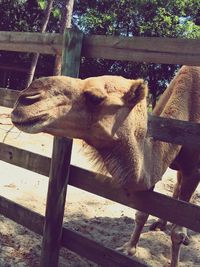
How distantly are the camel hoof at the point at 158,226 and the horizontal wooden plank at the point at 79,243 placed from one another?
217cm

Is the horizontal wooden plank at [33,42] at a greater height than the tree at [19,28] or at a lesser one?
lesser

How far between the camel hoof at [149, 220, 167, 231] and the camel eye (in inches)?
123

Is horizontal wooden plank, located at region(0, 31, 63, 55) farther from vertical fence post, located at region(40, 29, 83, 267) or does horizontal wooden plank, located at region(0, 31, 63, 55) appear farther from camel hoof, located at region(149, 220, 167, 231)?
camel hoof, located at region(149, 220, 167, 231)

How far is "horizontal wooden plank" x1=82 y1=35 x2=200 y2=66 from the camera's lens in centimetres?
276

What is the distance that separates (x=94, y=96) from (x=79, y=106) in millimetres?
134

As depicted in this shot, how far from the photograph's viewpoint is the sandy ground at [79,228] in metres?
4.11

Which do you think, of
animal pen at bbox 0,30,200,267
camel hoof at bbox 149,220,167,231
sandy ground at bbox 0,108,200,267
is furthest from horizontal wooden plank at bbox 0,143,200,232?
camel hoof at bbox 149,220,167,231

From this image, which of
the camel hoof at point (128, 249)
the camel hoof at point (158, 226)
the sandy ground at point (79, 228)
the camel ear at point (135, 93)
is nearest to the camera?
the camel ear at point (135, 93)

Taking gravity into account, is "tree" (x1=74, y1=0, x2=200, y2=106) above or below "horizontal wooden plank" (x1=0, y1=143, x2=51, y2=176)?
above

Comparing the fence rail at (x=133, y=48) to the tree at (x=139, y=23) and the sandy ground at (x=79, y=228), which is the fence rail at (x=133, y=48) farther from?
the tree at (x=139, y=23)

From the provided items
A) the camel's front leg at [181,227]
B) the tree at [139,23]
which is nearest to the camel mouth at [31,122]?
the camel's front leg at [181,227]

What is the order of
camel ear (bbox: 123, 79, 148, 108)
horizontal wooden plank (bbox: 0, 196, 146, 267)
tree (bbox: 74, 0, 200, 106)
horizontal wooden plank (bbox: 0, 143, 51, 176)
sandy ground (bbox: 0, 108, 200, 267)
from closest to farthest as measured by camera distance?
1. camel ear (bbox: 123, 79, 148, 108)
2. horizontal wooden plank (bbox: 0, 196, 146, 267)
3. horizontal wooden plank (bbox: 0, 143, 51, 176)
4. sandy ground (bbox: 0, 108, 200, 267)
5. tree (bbox: 74, 0, 200, 106)

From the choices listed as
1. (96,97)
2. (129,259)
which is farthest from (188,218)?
(96,97)

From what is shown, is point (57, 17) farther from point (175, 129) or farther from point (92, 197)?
point (175, 129)
